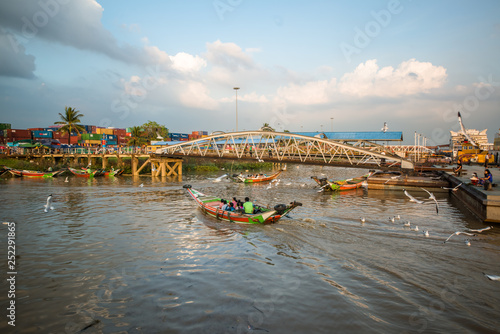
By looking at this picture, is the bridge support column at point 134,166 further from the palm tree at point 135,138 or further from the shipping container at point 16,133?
the shipping container at point 16,133

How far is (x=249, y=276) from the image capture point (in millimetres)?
10336

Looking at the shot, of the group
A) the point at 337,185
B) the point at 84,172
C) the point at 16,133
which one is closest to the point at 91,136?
the point at 16,133

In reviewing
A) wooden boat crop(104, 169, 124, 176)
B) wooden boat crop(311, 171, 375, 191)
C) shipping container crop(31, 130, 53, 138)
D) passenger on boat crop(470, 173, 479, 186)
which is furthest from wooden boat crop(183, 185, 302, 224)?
shipping container crop(31, 130, 53, 138)

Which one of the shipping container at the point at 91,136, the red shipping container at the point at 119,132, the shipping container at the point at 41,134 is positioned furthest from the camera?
the red shipping container at the point at 119,132

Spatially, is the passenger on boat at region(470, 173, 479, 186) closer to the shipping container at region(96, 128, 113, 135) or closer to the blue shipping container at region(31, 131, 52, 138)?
the blue shipping container at region(31, 131, 52, 138)

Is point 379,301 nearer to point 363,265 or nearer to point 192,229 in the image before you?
point 363,265

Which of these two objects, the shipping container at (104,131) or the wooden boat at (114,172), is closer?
the wooden boat at (114,172)

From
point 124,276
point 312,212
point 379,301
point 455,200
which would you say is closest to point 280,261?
point 379,301

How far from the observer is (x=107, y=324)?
24.1 feet

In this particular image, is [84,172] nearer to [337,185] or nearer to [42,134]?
[337,185]

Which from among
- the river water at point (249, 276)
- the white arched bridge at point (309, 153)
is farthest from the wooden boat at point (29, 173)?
the river water at point (249, 276)

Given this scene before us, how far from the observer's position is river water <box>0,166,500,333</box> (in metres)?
7.60

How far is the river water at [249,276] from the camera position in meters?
7.60

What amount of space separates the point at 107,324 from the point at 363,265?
30.2 feet
